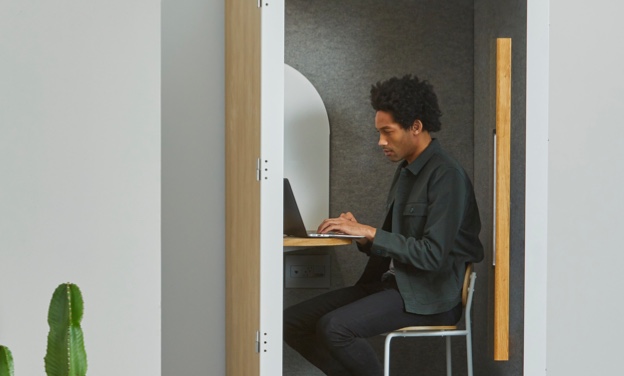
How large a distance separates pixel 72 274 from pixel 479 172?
1.94 meters

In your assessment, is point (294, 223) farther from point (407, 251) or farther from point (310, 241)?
point (407, 251)

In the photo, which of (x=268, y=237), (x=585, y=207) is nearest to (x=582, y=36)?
(x=585, y=207)

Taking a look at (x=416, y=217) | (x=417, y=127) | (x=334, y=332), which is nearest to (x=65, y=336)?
(x=334, y=332)

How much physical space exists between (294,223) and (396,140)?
0.54 m

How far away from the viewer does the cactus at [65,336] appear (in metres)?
2.00

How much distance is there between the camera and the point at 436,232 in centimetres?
308

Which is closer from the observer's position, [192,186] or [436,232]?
[436,232]

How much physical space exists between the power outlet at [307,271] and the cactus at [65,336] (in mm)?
1852

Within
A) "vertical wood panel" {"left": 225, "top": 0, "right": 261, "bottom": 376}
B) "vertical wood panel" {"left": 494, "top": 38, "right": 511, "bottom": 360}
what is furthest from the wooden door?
"vertical wood panel" {"left": 494, "top": 38, "right": 511, "bottom": 360}

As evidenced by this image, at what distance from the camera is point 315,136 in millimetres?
3812

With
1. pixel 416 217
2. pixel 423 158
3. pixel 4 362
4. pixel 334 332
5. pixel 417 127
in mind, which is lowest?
pixel 334 332

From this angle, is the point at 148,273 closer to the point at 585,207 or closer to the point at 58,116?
→ the point at 58,116

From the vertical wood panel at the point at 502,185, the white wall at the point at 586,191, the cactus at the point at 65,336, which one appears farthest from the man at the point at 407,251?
the cactus at the point at 65,336

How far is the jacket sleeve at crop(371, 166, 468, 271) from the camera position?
10.1 ft
